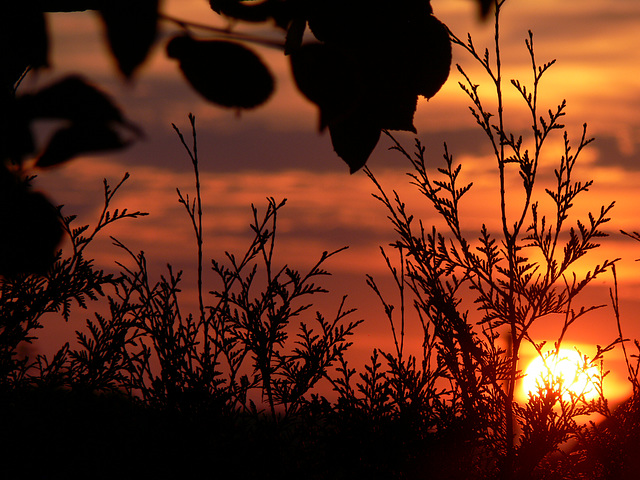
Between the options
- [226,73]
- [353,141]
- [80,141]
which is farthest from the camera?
[353,141]

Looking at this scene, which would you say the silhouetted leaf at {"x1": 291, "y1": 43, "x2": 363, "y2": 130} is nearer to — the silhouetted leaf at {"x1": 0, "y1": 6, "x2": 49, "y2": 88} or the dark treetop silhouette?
the dark treetop silhouette

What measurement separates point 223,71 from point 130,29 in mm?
119

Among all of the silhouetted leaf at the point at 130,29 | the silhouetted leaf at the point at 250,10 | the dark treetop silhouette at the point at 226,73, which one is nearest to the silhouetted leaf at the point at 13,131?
the dark treetop silhouette at the point at 226,73

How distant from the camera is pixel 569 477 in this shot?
19.5 feet

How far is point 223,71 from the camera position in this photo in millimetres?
756

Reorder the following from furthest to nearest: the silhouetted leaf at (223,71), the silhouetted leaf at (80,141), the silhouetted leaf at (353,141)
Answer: the silhouetted leaf at (353,141), the silhouetted leaf at (223,71), the silhouetted leaf at (80,141)

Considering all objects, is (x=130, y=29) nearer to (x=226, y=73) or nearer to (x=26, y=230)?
(x=226, y=73)

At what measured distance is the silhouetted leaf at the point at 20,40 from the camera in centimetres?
72

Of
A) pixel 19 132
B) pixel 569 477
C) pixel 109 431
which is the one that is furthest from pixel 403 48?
pixel 569 477

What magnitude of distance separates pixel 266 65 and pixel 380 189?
5.32m

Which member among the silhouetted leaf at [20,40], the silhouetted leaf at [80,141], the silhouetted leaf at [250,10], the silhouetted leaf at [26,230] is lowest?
the silhouetted leaf at [26,230]

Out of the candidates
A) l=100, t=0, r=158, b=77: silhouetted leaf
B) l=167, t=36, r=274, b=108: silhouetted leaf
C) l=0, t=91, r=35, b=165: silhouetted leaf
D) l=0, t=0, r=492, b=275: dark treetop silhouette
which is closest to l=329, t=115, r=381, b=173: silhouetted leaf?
l=0, t=0, r=492, b=275: dark treetop silhouette

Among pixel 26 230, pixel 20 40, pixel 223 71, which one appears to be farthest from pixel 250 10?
pixel 26 230

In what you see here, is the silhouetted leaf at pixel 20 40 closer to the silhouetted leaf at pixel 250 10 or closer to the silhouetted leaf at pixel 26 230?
the silhouetted leaf at pixel 26 230
